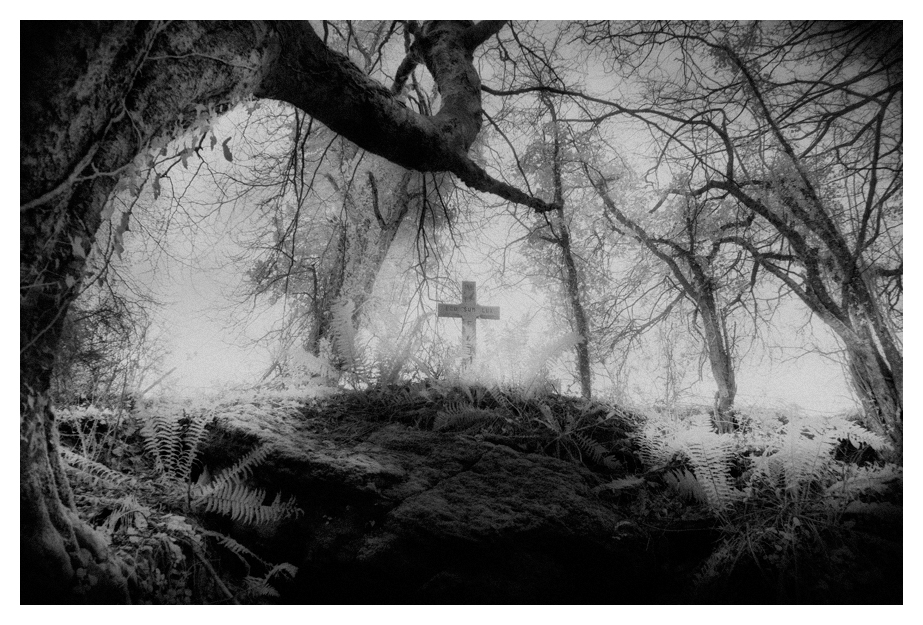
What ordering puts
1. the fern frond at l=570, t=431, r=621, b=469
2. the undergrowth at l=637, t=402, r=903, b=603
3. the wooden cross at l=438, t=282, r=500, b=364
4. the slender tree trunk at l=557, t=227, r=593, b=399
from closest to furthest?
the undergrowth at l=637, t=402, r=903, b=603 < the fern frond at l=570, t=431, r=621, b=469 < the wooden cross at l=438, t=282, r=500, b=364 < the slender tree trunk at l=557, t=227, r=593, b=399

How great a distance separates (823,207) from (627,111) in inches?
50.8

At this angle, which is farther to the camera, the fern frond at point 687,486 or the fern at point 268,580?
the fern frond at point 687,486

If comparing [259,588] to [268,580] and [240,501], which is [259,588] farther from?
[240,501]

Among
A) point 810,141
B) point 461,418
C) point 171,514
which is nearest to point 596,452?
point 461,418

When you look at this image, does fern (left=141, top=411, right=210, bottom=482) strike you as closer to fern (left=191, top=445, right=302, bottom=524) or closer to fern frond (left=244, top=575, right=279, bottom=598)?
fern (left=191, top=445, right=302, bottom=524)

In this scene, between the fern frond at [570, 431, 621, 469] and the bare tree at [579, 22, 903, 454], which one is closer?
the fern frond at [570, 431, 621, 469]

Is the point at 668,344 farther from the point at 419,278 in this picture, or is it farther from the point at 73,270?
the point at 73,270

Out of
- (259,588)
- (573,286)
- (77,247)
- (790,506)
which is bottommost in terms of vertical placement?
(259,588)

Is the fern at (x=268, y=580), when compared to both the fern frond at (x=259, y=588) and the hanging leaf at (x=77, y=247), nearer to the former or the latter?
the fern frond at (x=259, y=588)

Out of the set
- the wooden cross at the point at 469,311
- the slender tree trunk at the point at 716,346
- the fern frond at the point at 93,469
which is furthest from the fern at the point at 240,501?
the slender tree trunk at the point at 716,346

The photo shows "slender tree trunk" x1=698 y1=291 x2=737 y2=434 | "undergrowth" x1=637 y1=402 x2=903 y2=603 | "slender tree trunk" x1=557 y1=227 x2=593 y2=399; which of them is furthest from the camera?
"slender tree trunk" x1=557 y1=227 x2=593 y2=399

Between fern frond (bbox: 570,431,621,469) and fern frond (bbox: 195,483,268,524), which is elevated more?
fern frond (bbox: 570,431,621,469)

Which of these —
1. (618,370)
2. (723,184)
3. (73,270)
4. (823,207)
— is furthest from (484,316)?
(73,270)

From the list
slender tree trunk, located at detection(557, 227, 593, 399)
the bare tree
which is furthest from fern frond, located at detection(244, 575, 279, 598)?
slender tree trunk, located at detection(557, 227, 593, 399)
